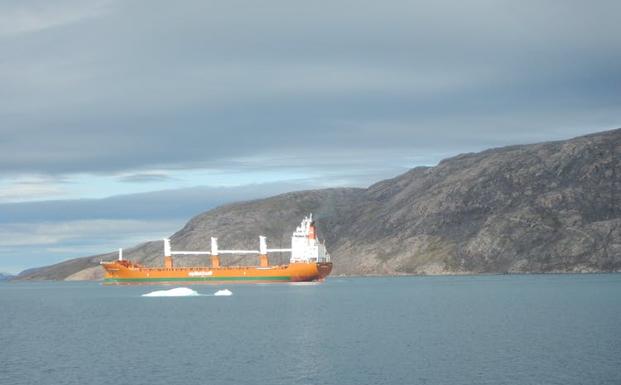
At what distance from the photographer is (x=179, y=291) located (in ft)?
603

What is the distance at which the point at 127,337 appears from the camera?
89.8 metres

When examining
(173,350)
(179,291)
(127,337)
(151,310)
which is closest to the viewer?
(173,350)

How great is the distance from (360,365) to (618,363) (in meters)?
18.6

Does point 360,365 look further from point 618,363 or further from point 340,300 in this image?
point 340,300

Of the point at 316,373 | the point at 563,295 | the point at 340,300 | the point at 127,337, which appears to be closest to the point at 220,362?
the point at 316,373

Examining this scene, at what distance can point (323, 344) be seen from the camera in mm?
80500

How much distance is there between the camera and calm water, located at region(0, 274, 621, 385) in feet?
205

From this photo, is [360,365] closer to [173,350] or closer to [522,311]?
[173,350]

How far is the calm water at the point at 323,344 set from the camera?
2458 inches

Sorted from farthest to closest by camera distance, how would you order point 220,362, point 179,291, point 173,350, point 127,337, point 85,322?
1. point 179,291
2. point 85,322
3. point 127,337
4. point 173,350
5. point 220,362

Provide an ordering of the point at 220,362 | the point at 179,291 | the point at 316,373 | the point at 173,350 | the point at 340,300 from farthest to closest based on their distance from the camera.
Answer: the point at 179,291 < the point at 340,300 < the point at 173,350 < the point at 220,362 < the point at 316,373

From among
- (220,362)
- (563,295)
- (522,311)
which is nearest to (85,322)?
(220,362)

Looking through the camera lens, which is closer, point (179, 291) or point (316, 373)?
point (316, 373)

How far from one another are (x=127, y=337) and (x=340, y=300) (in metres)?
63.2
